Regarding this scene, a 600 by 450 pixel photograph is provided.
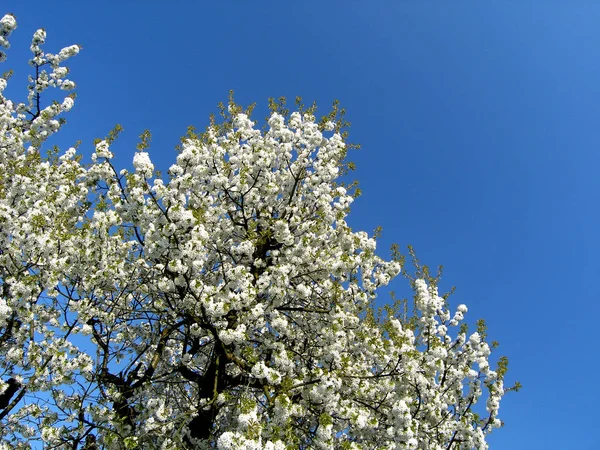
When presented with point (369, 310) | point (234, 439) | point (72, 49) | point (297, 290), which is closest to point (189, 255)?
point (297, 290)

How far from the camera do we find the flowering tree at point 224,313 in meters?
8.43

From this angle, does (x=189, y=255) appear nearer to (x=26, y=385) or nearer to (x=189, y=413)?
(x=189, y=413)

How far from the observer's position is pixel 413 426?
8258 mm

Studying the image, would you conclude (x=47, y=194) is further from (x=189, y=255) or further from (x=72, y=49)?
(x=72, y=49)

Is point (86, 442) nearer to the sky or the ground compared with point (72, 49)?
nearer to the ground

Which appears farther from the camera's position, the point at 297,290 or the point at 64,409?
the point at 297,290

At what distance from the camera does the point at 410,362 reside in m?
9.15

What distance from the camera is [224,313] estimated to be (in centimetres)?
849

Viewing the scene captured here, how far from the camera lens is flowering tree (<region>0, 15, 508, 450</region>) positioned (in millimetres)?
8430

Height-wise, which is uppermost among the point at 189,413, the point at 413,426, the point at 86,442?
the point at 413,426

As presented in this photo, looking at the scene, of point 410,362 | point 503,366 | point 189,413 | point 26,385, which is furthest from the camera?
point 503,366

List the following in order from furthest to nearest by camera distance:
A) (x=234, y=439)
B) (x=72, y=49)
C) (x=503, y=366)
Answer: (x=72, y=49), (x=503, y=366), (x=234, y=439)

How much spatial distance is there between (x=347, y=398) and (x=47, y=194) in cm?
827

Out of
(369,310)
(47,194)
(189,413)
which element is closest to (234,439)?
(189,413)
